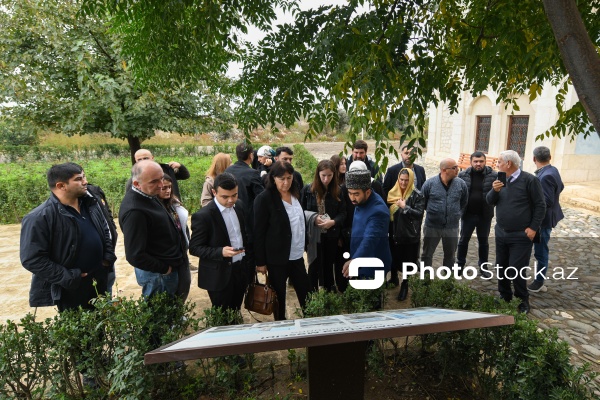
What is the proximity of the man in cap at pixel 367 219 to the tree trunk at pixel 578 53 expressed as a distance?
5.45 ft

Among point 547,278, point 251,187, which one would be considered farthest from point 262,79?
point 547,278

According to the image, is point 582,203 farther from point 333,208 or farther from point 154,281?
point 154,281

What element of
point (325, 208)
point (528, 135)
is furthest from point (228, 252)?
point (528, 135)

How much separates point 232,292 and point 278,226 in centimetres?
80

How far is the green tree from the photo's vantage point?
914 cm

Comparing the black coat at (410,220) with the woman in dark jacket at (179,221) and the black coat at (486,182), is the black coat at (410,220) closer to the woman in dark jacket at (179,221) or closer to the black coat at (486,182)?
the black coat at (486,182)

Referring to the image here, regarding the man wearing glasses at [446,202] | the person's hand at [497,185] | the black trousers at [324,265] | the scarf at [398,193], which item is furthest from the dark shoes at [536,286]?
the black trousers at [324,265]

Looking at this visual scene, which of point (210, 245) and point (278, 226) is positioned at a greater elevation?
point (278, 226)

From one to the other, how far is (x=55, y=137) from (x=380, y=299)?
44614 millimetres

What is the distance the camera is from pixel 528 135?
1484cm

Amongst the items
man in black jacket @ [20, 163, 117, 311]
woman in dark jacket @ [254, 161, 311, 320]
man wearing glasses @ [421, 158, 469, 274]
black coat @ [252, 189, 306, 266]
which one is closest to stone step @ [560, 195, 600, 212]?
man wearing glasses @ [421, 158, 469, 274]

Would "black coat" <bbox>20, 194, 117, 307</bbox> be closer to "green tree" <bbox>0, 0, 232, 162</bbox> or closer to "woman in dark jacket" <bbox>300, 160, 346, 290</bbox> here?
"woman in dark jacket" <bbox>300, 160, 346, 290</bbox>

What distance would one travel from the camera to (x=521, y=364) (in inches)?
91.8

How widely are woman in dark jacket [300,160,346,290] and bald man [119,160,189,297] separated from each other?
1.72 metres
